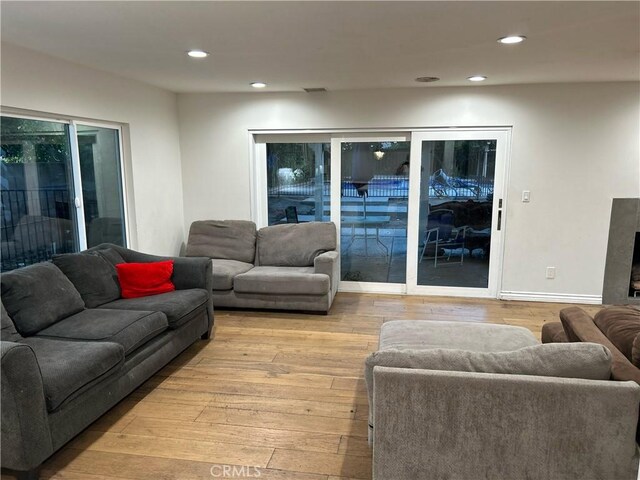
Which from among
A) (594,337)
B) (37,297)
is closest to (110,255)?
(37,297)

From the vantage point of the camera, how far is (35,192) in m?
3.38

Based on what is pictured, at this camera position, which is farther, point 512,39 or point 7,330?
point 512,39

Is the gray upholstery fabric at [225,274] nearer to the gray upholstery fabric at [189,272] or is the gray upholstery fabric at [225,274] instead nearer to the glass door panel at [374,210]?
the gray upholstery fabric at [189,272]

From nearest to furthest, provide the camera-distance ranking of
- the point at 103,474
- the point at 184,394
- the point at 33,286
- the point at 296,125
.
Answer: the point at 103,474, the point at 33,286, the point at 184,394, the point at 296,125

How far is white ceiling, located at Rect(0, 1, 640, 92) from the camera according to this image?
2.25m

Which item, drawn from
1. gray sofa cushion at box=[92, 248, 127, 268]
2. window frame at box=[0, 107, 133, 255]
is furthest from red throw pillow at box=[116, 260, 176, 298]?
window frame at box=[0, 107, 133, 255]

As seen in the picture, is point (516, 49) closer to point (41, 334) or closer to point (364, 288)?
point (364, 288)

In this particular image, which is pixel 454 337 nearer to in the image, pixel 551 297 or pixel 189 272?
pixel 189 272

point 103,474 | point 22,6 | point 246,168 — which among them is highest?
point 22,6

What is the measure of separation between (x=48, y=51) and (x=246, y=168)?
2.34 m

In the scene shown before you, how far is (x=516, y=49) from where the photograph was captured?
10.0 ft

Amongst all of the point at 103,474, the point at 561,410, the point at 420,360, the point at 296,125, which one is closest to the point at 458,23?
the point at 420,360

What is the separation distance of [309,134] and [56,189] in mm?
2683

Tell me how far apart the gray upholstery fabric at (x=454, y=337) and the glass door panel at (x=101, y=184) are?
290cm
